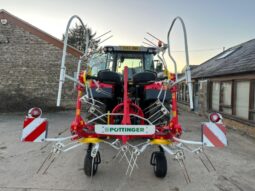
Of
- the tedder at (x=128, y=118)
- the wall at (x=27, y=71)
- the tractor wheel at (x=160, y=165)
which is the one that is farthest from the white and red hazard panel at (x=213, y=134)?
the wall at (x=27, y=71)

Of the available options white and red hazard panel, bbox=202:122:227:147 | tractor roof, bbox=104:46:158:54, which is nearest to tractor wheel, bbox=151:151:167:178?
white and red hazard panel, bbox=202:122:227:147

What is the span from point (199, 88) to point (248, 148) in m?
8.52

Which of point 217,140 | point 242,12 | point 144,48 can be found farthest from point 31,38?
point 217,140

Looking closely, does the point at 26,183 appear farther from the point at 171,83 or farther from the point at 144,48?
the point at 144,48

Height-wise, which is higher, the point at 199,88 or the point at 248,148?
the point at 199,88

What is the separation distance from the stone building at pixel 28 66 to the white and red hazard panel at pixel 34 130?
32.7 ft

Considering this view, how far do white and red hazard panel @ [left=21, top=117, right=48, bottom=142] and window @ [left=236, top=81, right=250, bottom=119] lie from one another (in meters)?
7.06

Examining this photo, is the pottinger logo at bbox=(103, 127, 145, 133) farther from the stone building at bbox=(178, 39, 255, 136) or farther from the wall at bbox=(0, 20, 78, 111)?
the wall at bbox=(0, 20, 78, 111)

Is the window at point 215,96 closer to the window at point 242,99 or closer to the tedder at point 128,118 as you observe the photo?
the window at point 242,99

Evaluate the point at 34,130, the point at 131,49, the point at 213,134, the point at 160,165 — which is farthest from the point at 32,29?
the point at 213,134

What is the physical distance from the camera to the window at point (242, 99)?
881 cm

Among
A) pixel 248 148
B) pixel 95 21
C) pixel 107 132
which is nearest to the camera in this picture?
pixel 107 132

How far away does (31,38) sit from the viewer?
45.5 ft

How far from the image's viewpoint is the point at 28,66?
1408 centimetres
